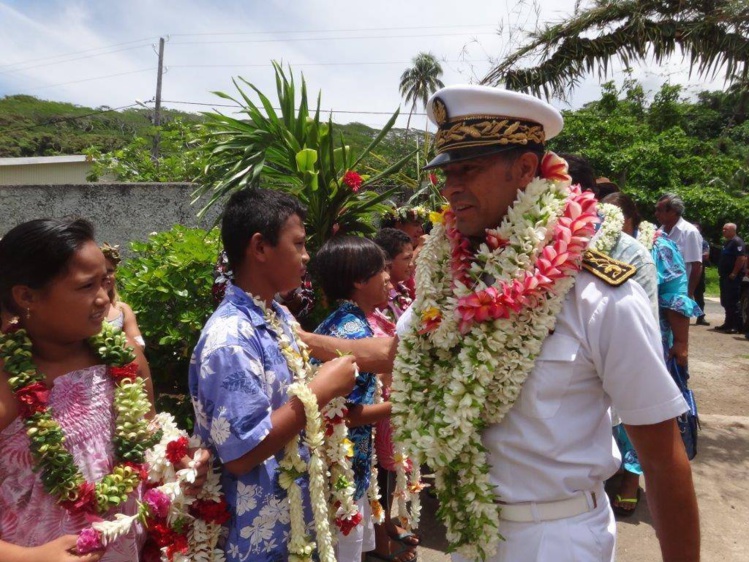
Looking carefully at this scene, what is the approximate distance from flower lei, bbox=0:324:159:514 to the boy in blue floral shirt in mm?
236

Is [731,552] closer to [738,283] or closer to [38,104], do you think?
[738,283]

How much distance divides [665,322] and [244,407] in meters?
3.97

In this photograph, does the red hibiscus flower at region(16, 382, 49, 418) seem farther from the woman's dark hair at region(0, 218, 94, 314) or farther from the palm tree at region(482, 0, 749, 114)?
the palm tree at region(482, 0, 749, 114)

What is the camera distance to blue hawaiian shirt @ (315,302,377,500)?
3.12m

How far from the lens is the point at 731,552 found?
13.2 feet

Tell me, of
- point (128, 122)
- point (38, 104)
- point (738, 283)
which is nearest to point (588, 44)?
point (738, 283)

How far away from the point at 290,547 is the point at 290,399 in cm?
56

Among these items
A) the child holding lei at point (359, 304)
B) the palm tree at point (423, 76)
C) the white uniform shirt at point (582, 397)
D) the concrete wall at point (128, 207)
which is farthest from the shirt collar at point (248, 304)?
the palm tree at point (423, 76)

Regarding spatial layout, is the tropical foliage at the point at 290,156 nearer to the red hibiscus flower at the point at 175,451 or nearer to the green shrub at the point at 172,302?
the green shrub at the point at 172,302

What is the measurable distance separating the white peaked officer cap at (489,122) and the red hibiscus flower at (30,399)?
1.53m

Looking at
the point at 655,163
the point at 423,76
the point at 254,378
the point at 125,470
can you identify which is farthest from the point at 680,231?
the point at 423,76

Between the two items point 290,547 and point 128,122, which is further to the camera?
point 128,122

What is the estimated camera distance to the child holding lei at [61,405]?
1.96 m

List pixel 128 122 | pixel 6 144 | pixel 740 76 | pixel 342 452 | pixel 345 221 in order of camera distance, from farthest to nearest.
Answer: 1. pixel 128 122
2. pixel 6 144
3. pixel 740 76
4. pixel 345 221
5. pixel 342 452
